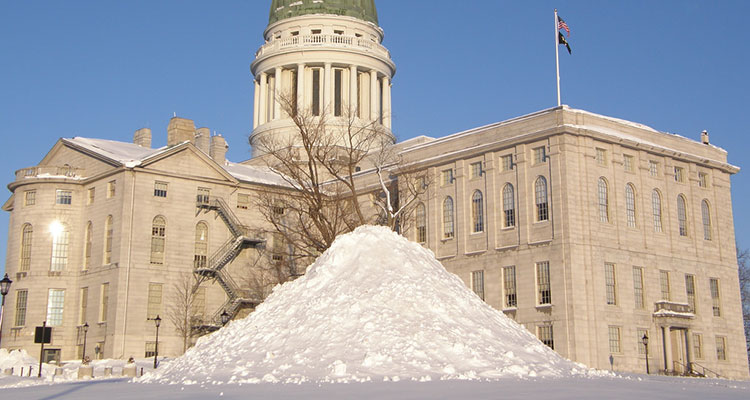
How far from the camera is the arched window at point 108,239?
206ft

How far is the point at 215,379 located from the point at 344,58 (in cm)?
6356

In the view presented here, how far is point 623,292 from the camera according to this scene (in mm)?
51625

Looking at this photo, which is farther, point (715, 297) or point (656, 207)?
point (715, 297)

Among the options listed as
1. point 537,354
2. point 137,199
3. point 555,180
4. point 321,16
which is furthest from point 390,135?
point 537,354

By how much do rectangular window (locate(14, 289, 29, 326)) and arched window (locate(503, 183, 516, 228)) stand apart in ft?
105

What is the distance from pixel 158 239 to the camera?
63312 mm

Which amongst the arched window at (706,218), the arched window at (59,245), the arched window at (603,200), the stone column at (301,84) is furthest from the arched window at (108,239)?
the arched window at (706,218)

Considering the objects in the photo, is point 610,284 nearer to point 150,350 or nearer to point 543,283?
point 543,283

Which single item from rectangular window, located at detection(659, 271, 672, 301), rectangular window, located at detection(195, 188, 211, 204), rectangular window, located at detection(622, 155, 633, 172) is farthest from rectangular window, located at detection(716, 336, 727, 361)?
rectangular window, located at detection(195, 188, 211, 204)

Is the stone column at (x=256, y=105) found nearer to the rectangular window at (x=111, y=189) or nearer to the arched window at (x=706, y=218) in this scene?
the rectangular window at (x=111, y=189)

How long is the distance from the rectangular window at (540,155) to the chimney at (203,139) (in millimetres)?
29763

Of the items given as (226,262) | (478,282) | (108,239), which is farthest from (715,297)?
(108,239)

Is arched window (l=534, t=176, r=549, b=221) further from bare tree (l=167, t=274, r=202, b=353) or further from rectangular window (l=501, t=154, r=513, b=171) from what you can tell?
bare tree (l=167, t=274, r=202, b=353)

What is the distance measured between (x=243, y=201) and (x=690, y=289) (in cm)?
3090
